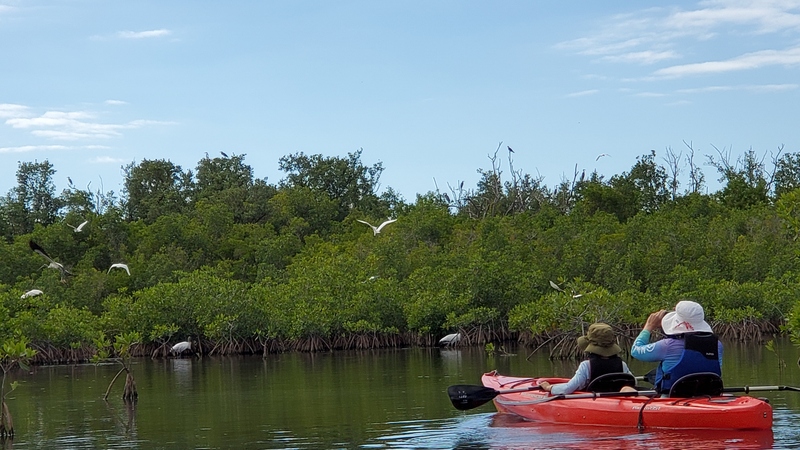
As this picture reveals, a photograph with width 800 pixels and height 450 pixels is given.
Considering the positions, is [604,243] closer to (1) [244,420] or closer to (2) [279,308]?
Answer: (2) [279,308]

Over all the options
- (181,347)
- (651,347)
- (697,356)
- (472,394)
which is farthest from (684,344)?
(181,347)

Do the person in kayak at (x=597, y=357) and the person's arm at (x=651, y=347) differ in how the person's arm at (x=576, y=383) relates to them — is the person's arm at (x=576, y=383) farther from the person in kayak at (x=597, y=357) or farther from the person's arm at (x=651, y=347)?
the person's arm at (x=651, y=347)

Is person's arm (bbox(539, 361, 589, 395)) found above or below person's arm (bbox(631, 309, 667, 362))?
below

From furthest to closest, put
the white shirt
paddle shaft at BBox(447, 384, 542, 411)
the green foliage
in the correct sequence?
1. the green foliage
2. paddle shaft at BBox(447, 384, 542, 411)
3. the white shirt

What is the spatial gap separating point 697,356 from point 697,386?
0.46m

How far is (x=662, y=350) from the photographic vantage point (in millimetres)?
12016

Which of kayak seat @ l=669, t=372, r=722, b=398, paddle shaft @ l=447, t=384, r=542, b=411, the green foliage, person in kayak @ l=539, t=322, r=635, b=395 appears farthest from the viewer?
the green foliage

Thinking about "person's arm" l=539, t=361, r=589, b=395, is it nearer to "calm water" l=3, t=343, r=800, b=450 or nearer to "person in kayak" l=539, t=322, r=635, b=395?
"person in kayak" l=539, t=322, r=635, b=395

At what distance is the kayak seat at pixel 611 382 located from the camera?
13.1 meters

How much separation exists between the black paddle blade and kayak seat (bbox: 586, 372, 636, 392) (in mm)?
1674

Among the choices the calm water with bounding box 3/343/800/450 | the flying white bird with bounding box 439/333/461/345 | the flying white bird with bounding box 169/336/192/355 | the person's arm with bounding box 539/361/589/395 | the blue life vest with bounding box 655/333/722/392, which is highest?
the flying white bird with bounding box 169/336/192/355

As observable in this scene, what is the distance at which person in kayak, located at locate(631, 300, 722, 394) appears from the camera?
11.9 meters

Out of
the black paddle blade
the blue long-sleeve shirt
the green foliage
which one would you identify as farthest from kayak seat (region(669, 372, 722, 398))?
the green foliage

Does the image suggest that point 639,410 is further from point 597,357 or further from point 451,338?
point 451,338
